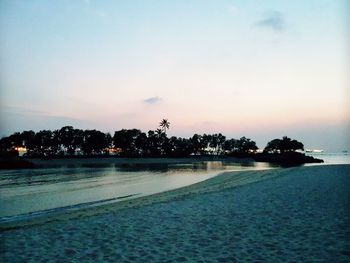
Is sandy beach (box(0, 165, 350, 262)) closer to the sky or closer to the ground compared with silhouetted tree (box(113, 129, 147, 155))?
closer to the ground

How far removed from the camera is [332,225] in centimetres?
1215

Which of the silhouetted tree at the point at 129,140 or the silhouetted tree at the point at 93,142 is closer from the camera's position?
the silhouetted tree at the point at 93,142

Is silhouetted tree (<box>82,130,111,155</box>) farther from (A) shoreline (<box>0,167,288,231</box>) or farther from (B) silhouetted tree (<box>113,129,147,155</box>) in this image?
(A) shoreline (<box>0,167,288,231</box>)

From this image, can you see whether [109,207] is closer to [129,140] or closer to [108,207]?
[108,207]

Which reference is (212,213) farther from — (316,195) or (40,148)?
(40,148)

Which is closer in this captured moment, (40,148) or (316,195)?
(316,195)

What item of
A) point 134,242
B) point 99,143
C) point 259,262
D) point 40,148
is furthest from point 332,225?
point 40,148

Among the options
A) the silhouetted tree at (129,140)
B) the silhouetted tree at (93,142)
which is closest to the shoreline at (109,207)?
the silhouetted tree at (129,140)

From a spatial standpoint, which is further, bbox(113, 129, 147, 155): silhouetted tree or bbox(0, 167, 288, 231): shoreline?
bbox(113, 129, 147, 155): silhouetted tree

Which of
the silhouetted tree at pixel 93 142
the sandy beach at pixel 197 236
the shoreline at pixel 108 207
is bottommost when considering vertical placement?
the shoreline at pixel 108 207

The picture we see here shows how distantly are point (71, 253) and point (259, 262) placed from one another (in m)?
5.34

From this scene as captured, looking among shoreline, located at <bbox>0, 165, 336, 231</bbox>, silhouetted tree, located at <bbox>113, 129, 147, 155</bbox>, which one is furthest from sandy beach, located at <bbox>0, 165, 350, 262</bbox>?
silhouetted tree, located at <bbox>113, 129, 147, 155</bbox>

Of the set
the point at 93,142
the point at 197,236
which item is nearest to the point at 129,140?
the point at 93,142

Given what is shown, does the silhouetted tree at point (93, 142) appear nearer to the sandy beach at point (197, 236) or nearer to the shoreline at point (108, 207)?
the shoreline at point (108, 207)
